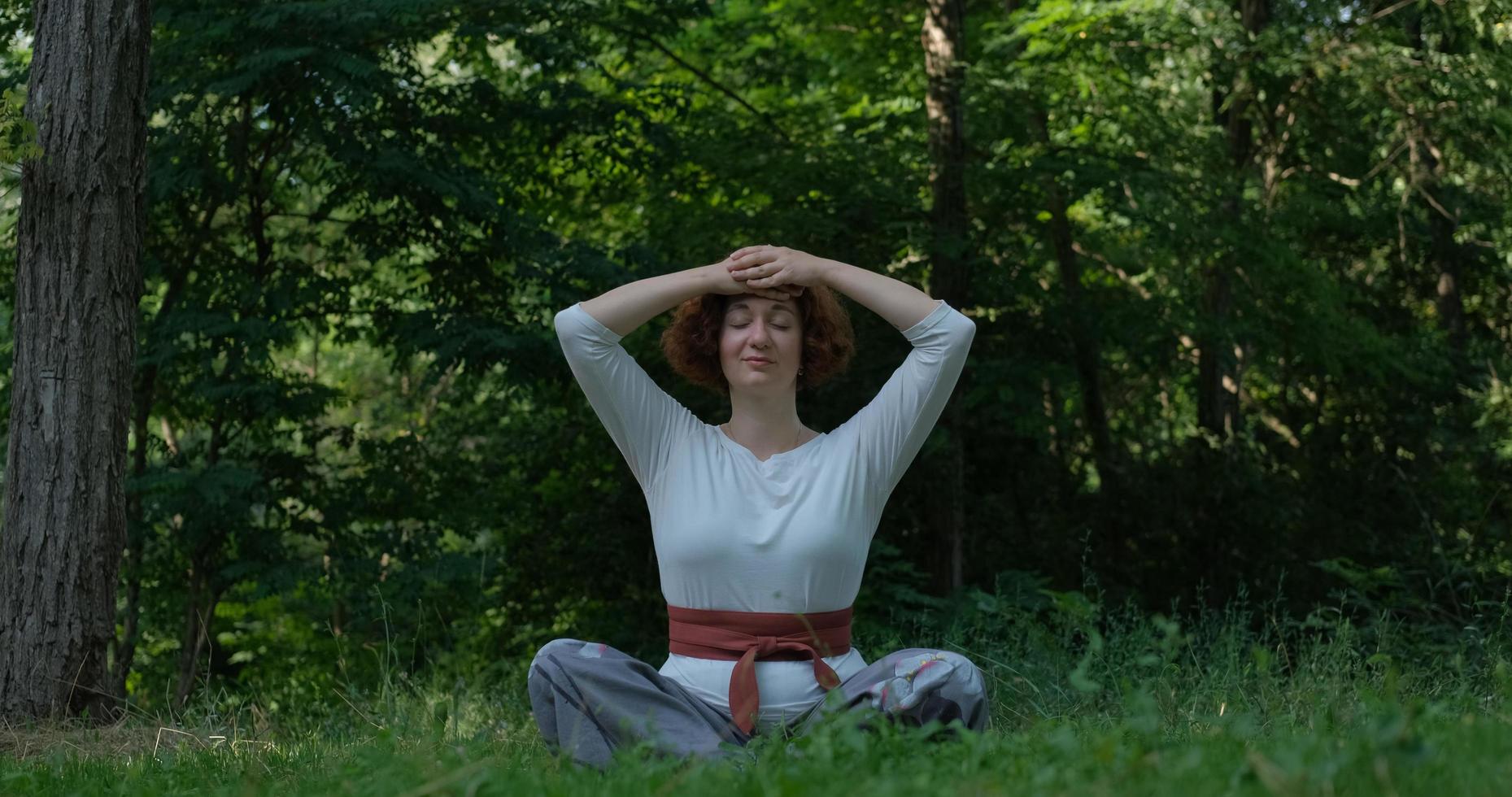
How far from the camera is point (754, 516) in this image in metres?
3.78

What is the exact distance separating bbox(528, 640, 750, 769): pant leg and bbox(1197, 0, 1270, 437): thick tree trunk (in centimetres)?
756

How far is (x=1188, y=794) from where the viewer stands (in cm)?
198

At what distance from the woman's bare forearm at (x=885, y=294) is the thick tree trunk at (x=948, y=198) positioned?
5420 mm

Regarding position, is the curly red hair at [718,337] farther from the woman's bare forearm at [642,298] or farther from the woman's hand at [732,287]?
the woman's bare forearm at [642,298]

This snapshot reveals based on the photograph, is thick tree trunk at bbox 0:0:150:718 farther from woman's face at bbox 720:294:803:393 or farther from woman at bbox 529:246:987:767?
woman's face at bbox 720:294:803:393

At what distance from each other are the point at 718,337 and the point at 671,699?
1.19m

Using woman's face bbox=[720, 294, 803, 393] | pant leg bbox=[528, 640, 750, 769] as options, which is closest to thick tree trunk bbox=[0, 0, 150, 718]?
pant leg bbox=[528, 640, 750, 769]

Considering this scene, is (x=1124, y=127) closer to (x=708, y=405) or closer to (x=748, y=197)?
(x=748, y=197)

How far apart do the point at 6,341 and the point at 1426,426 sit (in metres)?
12.6

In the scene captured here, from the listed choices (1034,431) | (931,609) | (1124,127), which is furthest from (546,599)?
(1124,127)

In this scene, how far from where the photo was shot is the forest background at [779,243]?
7934 millimetres

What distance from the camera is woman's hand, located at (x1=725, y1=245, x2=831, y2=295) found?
13.0 ft

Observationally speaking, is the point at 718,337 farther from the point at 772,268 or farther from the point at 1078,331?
the point at 1078,331

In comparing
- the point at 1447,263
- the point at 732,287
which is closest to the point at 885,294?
the point at 732,287
